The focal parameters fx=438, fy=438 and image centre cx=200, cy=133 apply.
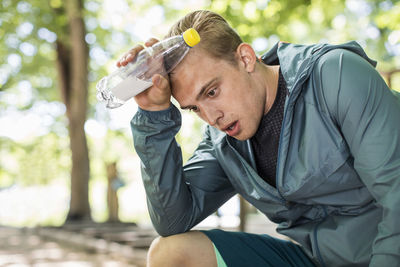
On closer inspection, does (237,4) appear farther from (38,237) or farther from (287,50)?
(38,237)

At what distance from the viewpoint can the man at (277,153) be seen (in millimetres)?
1458

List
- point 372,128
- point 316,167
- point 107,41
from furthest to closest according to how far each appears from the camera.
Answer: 1. point 107,41
2. point 316,167
3. point 372,128

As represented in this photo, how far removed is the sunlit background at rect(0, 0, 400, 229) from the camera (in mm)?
5660

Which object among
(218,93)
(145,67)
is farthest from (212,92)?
(145,67)

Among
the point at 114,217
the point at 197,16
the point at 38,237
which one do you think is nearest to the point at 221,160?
the point at 197,16

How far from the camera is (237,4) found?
5422 millimetres

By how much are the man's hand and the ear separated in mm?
359

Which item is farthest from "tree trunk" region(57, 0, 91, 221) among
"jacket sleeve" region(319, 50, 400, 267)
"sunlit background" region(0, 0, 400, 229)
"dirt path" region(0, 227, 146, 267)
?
"jacket sleeve" region(319, 50, 400, 267)

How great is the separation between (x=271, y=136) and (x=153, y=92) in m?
0.55

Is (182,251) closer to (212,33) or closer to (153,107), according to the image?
(153,107)

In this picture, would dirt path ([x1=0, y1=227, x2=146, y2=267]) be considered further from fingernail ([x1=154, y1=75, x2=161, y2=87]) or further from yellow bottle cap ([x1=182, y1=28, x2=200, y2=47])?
yellow bottle cap ([x1=182, y1=28, x2=200, y2=47])

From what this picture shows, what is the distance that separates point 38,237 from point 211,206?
5.45 meters

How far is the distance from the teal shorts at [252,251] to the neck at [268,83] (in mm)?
566

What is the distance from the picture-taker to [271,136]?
1.92 metres
